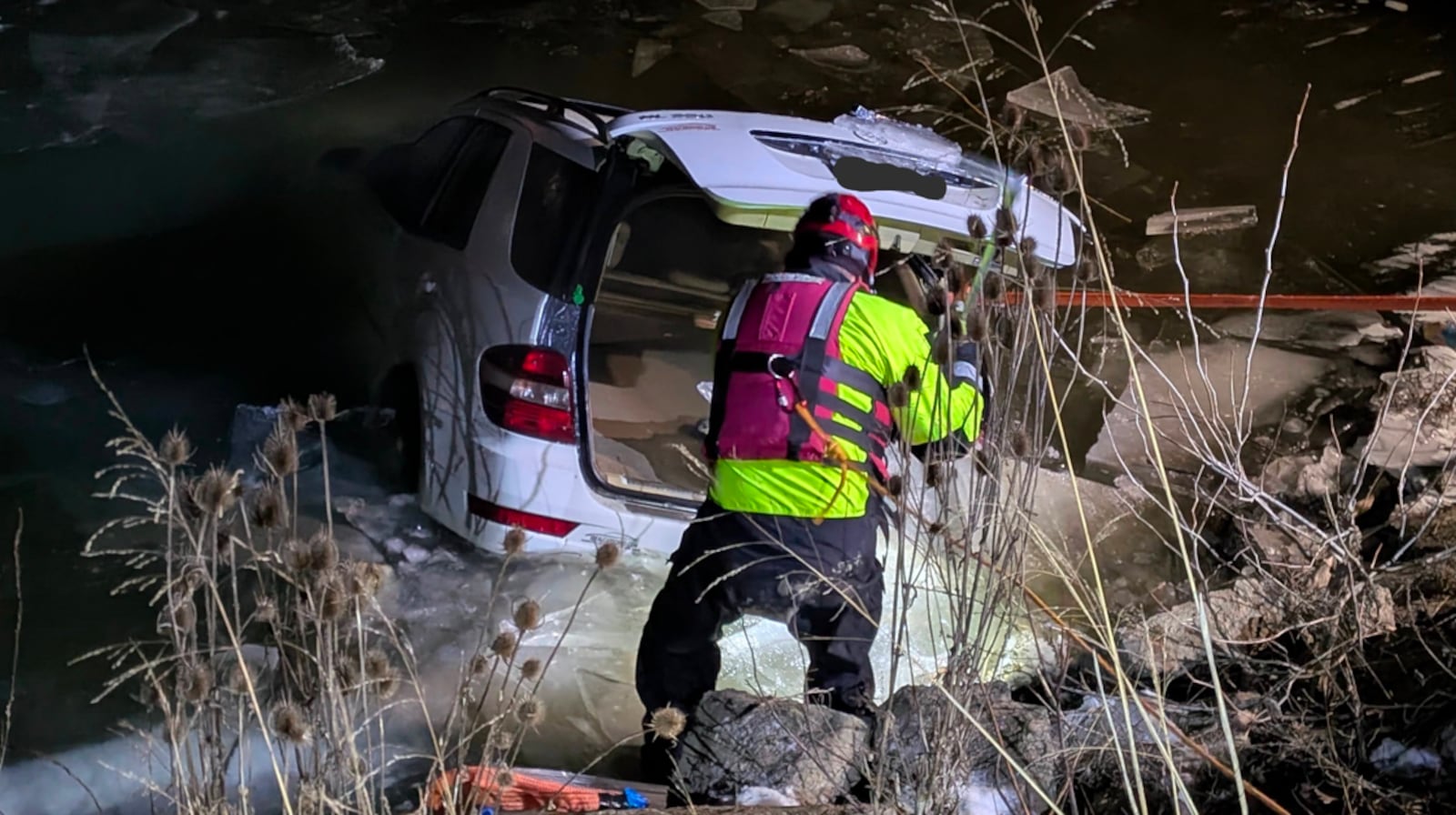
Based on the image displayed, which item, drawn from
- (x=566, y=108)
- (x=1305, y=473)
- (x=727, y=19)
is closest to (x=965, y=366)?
(x=566, y=108)

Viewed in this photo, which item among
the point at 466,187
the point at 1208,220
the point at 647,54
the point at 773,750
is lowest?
the point at 1208,220

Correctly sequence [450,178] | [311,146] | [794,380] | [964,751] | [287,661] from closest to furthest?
1. [287,661]
2. [964,751]
3. [794,380]
4. [450,178]
5. [311,146]

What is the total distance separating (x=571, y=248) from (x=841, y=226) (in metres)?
0.88

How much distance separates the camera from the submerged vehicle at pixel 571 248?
3.14 meters

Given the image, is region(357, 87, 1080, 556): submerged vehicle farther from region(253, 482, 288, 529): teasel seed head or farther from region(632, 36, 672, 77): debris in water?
region(632, 36, 672, 77): debris in water

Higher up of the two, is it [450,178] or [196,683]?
[196,683]

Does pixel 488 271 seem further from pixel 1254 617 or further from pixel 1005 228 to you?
pixel 1254 617

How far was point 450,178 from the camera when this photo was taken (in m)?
4.50

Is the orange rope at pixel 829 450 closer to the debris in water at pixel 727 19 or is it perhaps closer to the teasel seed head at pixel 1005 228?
the teasel seed head at pixel 1005 228

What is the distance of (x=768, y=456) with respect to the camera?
2984mm

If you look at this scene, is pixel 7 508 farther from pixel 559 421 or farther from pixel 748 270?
pixel 748 270

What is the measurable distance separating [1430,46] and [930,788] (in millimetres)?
9473

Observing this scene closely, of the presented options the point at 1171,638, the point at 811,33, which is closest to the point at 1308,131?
the point at 811,33

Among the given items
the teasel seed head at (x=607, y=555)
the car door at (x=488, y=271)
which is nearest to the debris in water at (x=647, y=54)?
the car door at (x=488, y=271)
